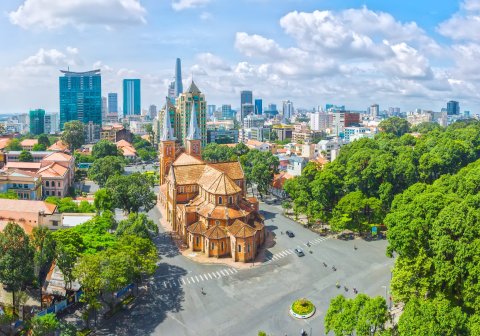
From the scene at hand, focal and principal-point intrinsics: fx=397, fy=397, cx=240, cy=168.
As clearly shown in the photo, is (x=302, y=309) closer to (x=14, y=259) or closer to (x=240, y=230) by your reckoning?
(x=240, y=230)

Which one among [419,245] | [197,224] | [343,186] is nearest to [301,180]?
[343,186]

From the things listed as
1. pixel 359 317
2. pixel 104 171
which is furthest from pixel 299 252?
pixel 104 171

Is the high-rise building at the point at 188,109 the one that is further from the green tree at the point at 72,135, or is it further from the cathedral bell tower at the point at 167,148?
→ the cathedral bell tower at the point at 167,148

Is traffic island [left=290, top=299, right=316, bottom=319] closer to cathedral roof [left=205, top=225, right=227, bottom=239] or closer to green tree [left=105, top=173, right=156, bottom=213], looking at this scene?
cathedral roof [left=205, top=225, right=227, bottom=239]

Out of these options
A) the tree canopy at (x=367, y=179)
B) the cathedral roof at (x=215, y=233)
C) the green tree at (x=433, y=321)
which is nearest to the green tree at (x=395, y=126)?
the tree canopy at (x=367, y=179)

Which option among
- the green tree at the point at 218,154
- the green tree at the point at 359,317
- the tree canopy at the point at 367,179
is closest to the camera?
the green tree at the point at 359,317

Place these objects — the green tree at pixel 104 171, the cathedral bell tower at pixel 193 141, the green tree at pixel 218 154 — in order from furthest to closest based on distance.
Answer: the green tree at pixel 218 154
the green tree at pixel 104 171
the cathedral bell tower at pixel 193 141
